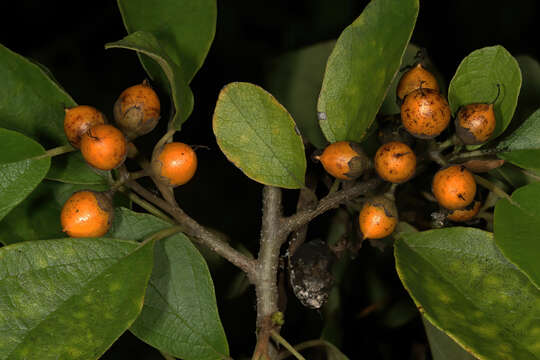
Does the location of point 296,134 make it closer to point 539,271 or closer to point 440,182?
point 440,182

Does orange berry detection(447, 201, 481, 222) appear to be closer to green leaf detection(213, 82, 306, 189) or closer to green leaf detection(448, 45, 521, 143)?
green leaf detection(448, 45, 521, 143)

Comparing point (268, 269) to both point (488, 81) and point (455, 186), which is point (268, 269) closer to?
point (455, 186)

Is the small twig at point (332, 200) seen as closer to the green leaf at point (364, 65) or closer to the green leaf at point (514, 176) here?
the green leaf at point (364, 65)

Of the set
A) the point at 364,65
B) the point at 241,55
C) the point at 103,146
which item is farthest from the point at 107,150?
the point at 241,55

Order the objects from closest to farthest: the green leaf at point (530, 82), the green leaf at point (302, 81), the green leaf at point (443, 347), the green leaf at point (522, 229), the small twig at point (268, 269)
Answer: the green leaf at point (522, 229) → the small twig at point (268, 269) → the green leaf at point (443, 347) → the green leaf at point (530, 82) → the green leaf at point (302, 81)

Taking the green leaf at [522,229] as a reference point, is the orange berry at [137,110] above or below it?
above

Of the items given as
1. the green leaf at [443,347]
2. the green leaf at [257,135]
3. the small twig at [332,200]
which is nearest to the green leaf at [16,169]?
the green leaf at [257,135]
